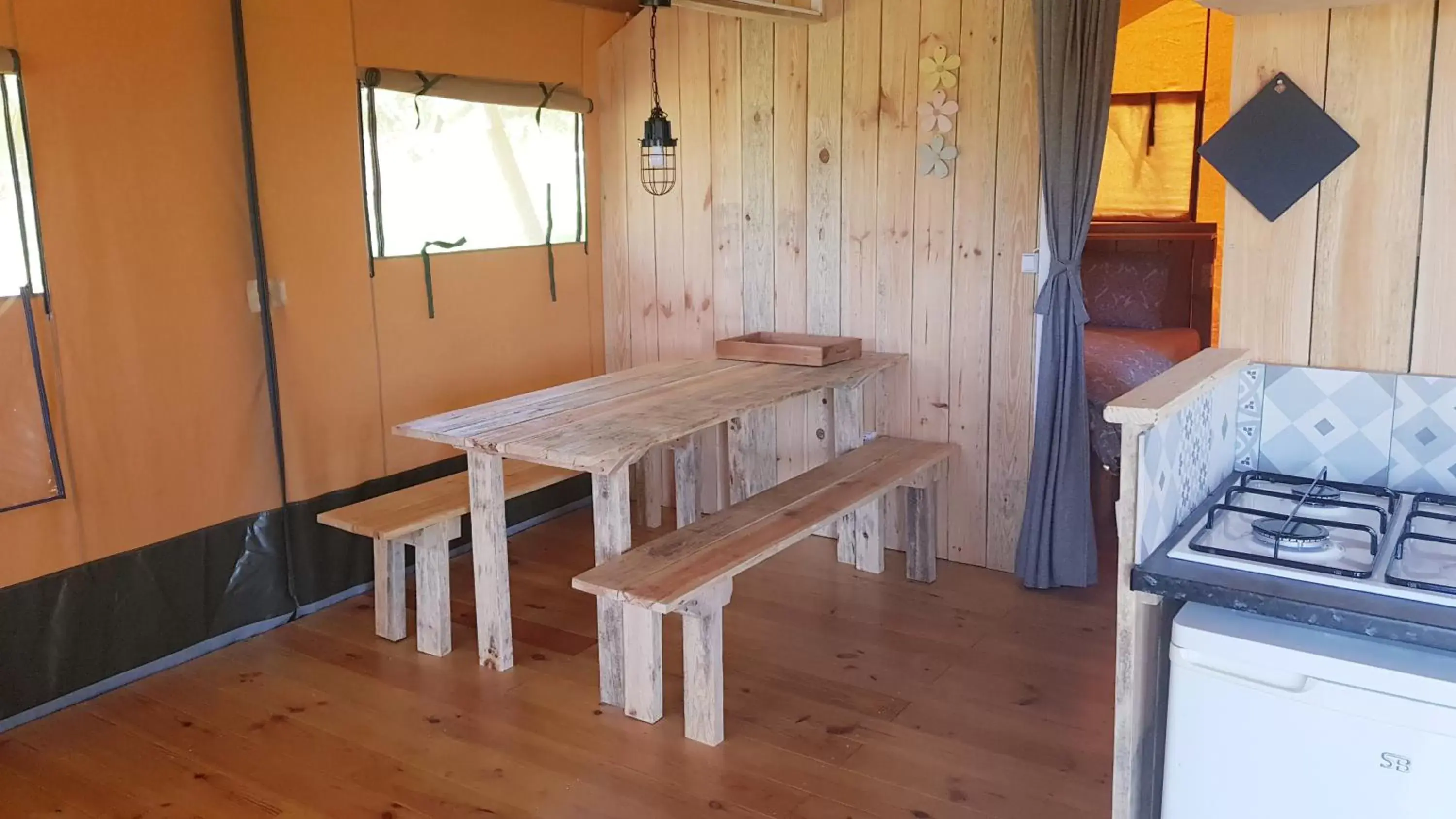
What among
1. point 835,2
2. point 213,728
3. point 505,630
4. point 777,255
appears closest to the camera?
point 213,728

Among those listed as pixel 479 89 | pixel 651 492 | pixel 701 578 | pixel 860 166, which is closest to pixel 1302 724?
pixel 701 578

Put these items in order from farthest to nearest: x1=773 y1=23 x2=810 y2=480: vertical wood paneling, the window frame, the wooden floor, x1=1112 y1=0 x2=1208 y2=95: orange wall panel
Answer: x1=1112 y1=0 x2=1208 y2=95: orange wall panel → x1=773 y1=23 x2=810 y2=480: vertical wood paneling → the window frame → the wooden floor

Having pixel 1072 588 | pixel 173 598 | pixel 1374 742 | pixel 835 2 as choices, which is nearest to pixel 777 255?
pixel 835 2

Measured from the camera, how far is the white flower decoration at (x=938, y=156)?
4.01 metres

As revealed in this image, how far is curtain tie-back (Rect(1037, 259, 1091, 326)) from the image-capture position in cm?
376

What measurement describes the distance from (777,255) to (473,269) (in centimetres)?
121

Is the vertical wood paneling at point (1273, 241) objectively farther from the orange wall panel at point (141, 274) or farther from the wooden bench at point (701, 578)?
the orange wall panel at point (141, 274)

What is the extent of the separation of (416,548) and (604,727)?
92cm

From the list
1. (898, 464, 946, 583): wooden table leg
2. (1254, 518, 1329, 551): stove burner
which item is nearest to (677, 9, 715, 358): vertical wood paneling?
(898, 464, 946, 583): wooden table leg

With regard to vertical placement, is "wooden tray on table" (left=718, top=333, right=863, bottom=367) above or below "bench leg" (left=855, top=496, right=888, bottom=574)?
above

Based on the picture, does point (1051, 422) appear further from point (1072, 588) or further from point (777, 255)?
point (777, 255)

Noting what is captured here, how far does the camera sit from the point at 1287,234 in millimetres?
2166

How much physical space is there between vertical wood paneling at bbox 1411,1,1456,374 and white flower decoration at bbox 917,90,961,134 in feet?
6.82

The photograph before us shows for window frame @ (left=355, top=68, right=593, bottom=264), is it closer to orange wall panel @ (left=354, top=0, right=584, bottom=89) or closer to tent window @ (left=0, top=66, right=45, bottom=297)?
orange wall panel @ (left=354, top=0, right=584, bottom=89)
